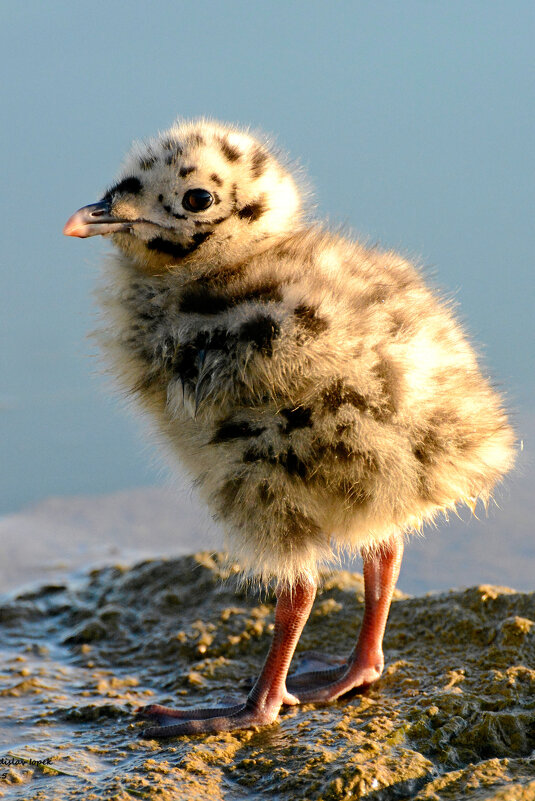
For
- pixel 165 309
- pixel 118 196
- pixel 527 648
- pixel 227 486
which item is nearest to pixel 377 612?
pixel 527 648

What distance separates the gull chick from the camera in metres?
2.35

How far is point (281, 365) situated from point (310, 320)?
0.15 m

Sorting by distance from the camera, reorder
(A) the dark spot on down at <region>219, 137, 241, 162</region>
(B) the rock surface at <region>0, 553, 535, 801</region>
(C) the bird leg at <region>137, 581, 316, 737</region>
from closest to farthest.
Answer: (B) the rock surface at <region>0, 553, 535, 801</region> < (C) the bird leg at <region>137, 581, 316, 737</region> < (A) the dark spot on down at <region>219, 137, 241, 162</region>

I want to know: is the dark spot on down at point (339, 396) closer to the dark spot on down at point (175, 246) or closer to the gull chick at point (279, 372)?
the gull chick at point (279, 372)

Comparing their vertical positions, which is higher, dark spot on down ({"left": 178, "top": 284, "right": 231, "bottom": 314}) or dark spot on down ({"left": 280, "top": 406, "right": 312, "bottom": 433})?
dark spot on down ({"left": 178, "top": 284, "right": 231, "bottom": 314})

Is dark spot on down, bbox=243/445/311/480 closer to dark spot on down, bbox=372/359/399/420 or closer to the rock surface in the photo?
dark spot on down, bbox=372/359/399/420

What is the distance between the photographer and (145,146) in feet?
9.27

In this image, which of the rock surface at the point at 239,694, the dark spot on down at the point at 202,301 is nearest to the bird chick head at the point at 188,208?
the dark spot on down at the point at 202,301

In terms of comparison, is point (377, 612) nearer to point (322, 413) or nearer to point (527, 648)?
point (527, 648)

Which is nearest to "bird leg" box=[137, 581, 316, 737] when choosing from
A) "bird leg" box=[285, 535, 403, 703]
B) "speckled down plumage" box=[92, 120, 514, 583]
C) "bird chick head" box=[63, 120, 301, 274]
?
"speckled down plumage" box=[92, 120, 514, 583]

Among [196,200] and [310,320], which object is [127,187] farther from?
[310,320]

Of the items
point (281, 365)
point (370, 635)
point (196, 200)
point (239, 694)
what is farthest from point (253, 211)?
point (239, 694)

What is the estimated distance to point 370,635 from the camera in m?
2.96

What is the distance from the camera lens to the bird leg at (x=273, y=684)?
265 centimetres
